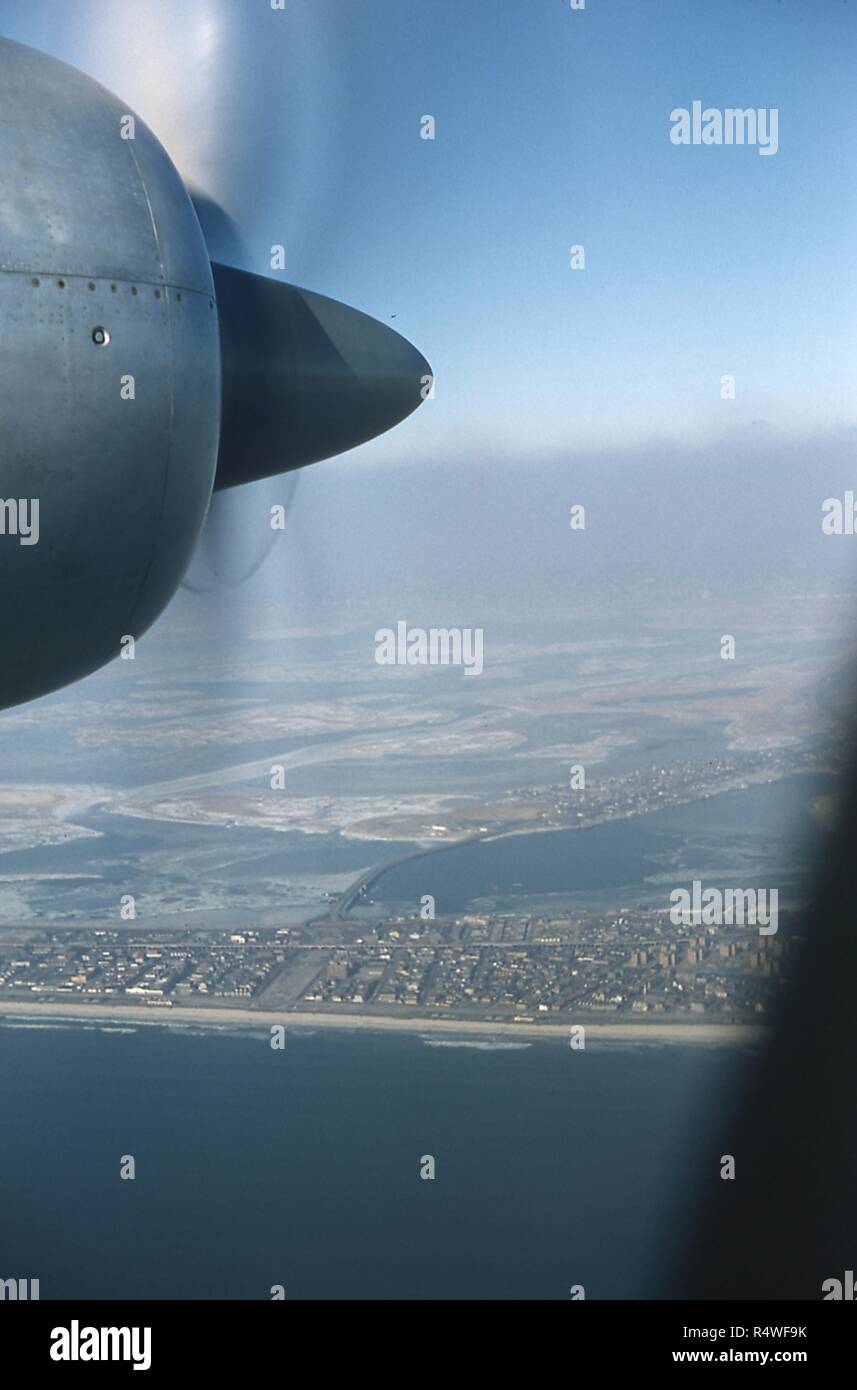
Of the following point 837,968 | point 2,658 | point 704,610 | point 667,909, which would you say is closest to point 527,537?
point 704,610

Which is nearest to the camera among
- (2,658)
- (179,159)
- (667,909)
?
(2,658)
